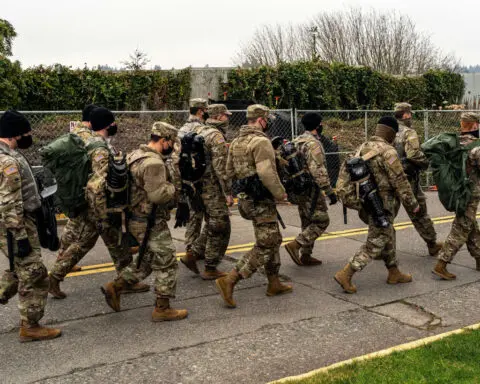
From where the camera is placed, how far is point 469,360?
4.57 meters

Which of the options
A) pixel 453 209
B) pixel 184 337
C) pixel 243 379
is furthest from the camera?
pixel 453 209

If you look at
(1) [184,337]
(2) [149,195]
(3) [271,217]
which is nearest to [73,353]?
(1) [184,337]

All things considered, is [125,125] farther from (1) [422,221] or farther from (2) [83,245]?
(1) [422,221]

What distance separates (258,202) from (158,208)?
1.11 metres

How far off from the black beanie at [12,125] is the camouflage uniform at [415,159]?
496cm

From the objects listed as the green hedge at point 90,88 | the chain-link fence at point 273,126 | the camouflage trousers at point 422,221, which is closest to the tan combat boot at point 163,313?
the camouflage trousers at point 422,221

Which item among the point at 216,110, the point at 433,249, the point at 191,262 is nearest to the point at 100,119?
the point at 216,110

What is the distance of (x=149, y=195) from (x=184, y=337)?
4.31ft

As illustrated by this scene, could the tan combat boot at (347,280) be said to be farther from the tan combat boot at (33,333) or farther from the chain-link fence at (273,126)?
the chain-link fence at (273,126)

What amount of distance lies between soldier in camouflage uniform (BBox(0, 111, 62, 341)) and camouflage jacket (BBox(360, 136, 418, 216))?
3.60 metres

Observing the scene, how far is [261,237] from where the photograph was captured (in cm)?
613

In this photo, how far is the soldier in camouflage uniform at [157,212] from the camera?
17.8 ft

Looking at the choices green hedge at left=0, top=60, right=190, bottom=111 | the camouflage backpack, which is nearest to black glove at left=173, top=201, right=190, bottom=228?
the camouflage backpack

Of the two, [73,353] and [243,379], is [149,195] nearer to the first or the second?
[73,353]
